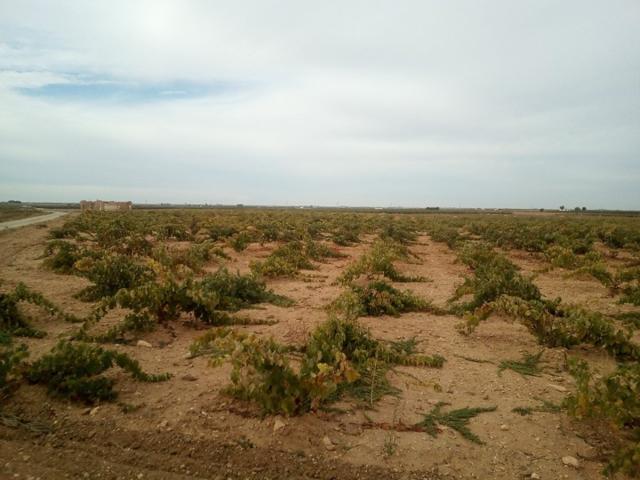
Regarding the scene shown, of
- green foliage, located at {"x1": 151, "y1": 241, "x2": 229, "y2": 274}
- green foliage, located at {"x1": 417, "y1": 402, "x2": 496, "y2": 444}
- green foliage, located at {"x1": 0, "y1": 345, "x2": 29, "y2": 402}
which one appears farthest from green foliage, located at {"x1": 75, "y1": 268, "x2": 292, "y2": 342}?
green foliage, located at {"x1": 151, "y1": 241, "x2": 229, "y2": 274}

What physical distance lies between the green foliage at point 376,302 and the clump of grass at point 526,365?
205 centimetres

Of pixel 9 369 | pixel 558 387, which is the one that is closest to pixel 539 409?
pixel 558 387

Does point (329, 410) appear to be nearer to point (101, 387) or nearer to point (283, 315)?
point (101, 387)

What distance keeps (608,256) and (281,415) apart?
1643 cm

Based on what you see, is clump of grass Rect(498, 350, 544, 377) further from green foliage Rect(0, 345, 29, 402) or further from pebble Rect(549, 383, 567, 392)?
green foliage Rect(0, 345, 29, 402)

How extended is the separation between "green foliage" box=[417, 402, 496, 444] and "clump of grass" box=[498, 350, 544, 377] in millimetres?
1054

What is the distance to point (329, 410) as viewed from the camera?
326 cm

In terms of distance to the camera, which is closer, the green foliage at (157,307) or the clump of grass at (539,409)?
the clump of grass at (539,409)

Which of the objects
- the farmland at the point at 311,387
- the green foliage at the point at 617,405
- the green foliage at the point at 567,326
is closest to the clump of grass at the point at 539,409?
the farmland at the point at 311,387

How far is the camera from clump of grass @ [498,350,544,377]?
4.21 metres

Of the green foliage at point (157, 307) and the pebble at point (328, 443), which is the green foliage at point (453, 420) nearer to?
the pebble at point (328, 443)

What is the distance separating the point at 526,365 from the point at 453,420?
1707mm

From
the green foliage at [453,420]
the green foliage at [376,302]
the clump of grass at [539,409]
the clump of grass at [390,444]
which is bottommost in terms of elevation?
the clump of grass at [390,444]

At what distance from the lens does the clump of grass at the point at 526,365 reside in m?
4.21
